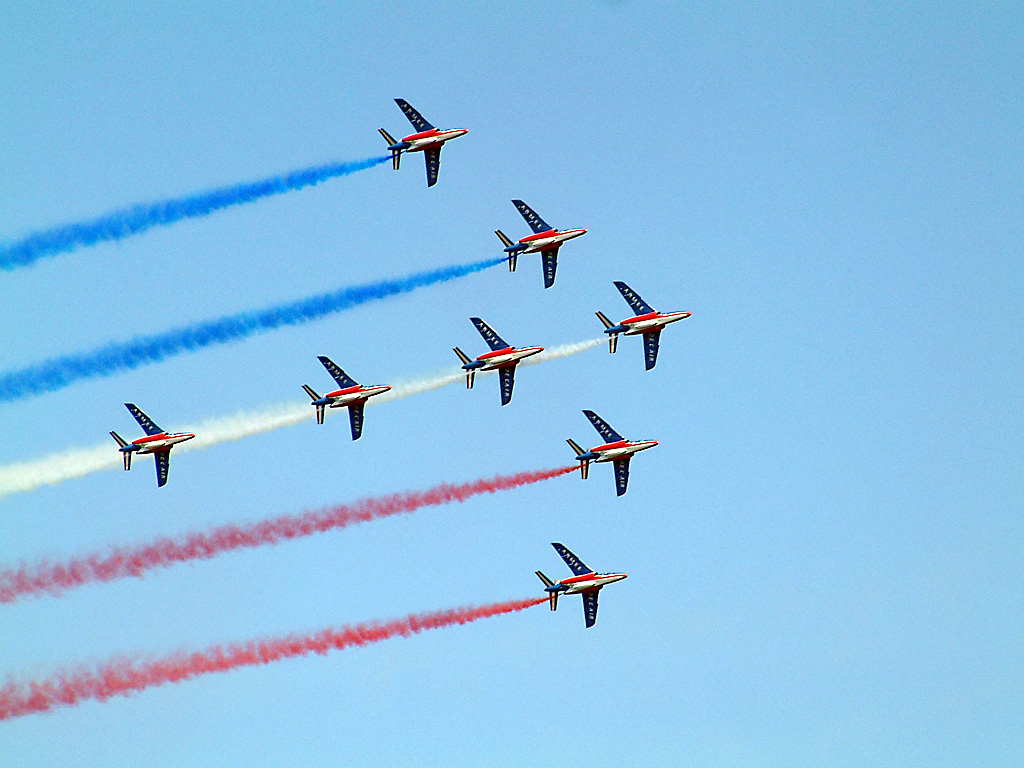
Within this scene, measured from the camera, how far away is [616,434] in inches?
3607

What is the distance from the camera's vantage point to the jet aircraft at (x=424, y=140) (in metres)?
86.9

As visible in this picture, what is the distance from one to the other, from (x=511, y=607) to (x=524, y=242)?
62.2ft

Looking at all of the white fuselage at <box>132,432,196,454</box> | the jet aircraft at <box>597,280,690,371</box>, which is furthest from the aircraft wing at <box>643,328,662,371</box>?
the white fuselage at <box>132,432,196,454</box>

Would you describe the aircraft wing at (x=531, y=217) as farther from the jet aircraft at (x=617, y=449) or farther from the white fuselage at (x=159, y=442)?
the white fuselage at (x=159, y=442)

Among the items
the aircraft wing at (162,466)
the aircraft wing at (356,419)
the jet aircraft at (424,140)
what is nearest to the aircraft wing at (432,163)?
the jet aircraft at (424,140)

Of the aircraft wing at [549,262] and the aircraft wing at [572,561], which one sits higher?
the aircraft wing at [549,262]

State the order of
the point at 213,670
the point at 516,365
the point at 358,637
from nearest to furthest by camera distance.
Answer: the point at 213,670, the point at 358,637, the point at 516,365

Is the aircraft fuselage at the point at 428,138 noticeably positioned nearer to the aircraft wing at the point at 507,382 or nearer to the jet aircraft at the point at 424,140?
the jet aircraft at the point at 424,140

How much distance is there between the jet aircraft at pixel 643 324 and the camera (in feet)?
293

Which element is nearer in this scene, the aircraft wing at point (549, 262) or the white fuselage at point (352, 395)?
the white fuselage at point (352, 395)

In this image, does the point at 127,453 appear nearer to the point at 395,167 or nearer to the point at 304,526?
the point at 304,526

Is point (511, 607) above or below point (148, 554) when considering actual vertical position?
below

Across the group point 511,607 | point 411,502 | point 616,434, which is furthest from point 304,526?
point 616,434

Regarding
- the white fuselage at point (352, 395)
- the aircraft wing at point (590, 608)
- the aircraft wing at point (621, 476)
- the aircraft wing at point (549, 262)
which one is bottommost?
the aircraft wing at point (590, 608)
